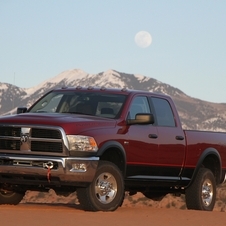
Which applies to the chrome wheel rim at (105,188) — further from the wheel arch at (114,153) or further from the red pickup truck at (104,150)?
the wheel arch at (114,153)

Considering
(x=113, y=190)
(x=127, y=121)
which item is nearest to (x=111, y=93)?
(x=127, y=121)

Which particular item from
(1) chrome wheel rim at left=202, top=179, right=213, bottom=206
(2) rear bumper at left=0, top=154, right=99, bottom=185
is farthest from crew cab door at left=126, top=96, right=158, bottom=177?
(1) chrome wheel rim at left=202, top=179, right=213, bottom=206

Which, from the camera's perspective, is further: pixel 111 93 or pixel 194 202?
pixel 194 202

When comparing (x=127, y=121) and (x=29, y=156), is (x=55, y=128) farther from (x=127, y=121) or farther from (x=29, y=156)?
(x=127, y=121)

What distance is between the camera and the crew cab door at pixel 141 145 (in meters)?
14.0

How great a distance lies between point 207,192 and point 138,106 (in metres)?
2.62

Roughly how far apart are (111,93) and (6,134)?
215cm

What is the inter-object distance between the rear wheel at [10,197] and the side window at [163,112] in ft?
8.88

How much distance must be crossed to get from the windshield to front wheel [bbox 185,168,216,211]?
2512 mm

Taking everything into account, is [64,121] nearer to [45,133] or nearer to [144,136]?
[45,133]

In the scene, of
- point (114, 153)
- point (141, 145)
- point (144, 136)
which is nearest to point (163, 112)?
point (144, 136)

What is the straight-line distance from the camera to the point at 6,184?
13883 millimetres

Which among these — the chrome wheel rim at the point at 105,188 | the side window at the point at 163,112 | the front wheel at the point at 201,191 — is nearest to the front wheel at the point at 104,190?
the chrome wheel rim at the point at 105,188

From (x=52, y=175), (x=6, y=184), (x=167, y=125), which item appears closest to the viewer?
(x=52, y=175)
